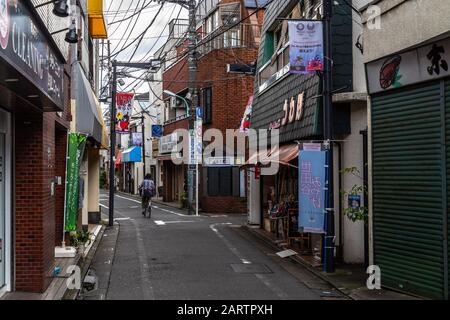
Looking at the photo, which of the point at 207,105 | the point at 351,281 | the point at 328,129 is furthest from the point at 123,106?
the point at 351,281

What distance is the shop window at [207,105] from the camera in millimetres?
29812

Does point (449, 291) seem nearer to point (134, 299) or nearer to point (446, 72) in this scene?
point (446, 72)

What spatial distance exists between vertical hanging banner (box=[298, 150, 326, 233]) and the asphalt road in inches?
39.8

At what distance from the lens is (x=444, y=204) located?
26.2 feet

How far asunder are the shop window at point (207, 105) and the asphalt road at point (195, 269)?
37.8ft

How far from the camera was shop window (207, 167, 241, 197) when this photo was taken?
29031 mm

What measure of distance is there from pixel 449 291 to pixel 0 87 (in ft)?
20.7

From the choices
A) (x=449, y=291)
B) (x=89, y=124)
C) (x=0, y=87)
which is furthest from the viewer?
(x=89, y=124)

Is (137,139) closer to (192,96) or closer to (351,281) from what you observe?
(192,96)

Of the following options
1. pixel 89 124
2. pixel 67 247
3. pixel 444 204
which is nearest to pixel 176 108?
pixel 89 124

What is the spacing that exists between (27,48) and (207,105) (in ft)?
78.5

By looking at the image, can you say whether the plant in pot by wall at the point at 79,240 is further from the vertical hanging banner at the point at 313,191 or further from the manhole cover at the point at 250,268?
the vertical hanging banner at the point at 313,191

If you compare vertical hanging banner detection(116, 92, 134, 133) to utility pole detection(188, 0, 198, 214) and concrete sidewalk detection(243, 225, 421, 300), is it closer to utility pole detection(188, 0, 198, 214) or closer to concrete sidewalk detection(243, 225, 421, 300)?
utility pole detection(188, 0, 198, 214)

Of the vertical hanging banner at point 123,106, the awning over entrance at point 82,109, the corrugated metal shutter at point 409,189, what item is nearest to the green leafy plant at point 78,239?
the awning over entrance at point 82,109
